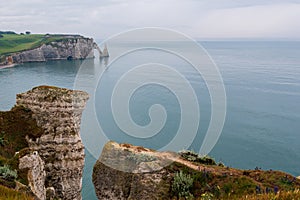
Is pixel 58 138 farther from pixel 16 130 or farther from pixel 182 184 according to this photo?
pixel 182 184

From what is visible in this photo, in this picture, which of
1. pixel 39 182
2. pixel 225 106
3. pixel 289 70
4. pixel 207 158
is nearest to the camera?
pixel 39 182

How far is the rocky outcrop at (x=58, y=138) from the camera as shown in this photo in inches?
1017

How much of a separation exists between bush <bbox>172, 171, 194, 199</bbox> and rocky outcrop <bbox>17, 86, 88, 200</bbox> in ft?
35.1

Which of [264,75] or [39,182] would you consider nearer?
[39,182]

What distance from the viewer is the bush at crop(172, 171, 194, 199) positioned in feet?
65.1

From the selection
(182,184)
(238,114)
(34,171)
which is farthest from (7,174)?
(238,114)

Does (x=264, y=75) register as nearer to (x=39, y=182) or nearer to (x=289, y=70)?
(x=289, y=70)

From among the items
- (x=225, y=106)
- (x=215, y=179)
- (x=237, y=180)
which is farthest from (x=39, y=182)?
(x=225, y=106)

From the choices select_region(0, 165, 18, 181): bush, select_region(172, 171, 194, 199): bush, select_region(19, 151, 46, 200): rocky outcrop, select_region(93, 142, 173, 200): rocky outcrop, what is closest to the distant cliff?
select_region(93, 142, 173, 200): rocky outcrop

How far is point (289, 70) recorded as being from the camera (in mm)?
141375

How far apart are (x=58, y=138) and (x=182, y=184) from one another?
41.8 feet

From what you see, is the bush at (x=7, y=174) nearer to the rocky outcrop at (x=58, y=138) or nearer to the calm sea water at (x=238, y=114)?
the rocky outcrop at (x=58, y=138)

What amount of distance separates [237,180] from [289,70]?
460ft

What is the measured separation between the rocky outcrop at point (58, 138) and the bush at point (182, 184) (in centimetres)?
1069
